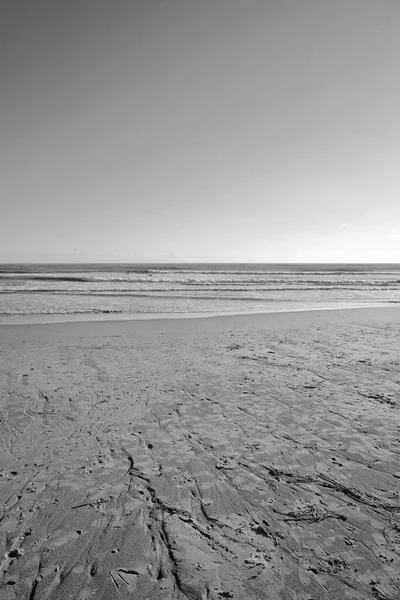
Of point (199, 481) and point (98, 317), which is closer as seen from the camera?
point (199, 481)

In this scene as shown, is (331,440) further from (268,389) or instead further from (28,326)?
(28,326)

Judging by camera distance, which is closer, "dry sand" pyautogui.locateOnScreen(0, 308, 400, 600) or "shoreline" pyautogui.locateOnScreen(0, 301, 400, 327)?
"dry sand" pyautogui.locateOnScreen(0, 308, 400, 600)

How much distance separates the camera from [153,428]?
476 centimetres

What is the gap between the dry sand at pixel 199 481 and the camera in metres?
2.50

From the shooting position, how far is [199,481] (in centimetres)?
357

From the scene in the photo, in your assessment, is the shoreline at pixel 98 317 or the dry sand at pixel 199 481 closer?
the dry sand at pixel 199 481

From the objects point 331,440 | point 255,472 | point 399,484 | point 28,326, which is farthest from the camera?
point 28,326

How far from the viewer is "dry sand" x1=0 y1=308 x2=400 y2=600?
98.4 inches

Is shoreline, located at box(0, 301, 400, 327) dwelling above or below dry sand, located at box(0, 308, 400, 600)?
above

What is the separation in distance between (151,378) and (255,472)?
3553 millimetres

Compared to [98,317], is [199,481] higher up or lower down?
lower down

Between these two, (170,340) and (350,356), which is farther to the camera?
(170,340)

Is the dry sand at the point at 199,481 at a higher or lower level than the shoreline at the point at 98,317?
lower

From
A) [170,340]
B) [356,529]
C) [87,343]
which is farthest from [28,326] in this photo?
[356,529]
